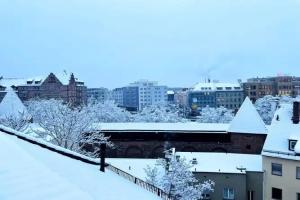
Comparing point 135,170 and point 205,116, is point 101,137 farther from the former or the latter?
point 205,116

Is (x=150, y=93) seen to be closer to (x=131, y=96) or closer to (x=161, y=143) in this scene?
(x=131, y=96)

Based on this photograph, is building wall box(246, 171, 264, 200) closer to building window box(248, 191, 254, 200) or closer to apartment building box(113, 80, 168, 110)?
building window box(248, 191, 254, 200)

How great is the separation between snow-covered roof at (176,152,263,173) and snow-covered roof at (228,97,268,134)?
16.9 feet

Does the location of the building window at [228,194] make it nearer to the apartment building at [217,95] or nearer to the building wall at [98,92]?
the apartment building at [217,95]

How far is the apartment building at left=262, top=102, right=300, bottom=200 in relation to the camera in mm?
22984

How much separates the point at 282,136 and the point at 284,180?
274cm

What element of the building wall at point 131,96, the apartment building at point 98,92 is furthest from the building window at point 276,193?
the building wall at point 131,96

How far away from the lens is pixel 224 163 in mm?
26016

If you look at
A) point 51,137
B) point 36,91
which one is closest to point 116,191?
point 51,137

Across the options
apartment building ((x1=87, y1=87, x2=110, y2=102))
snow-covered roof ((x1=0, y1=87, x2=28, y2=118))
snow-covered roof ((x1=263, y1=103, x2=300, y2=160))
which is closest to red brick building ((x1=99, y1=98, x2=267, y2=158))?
snow-covered roof ((x1=263, y1=103, x2=300, y2=160))

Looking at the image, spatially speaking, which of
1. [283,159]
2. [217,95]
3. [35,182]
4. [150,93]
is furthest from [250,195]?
[150,93]

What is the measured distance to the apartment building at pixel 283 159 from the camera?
23.0m

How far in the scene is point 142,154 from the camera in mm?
36875

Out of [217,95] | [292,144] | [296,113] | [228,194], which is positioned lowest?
[228,194]
